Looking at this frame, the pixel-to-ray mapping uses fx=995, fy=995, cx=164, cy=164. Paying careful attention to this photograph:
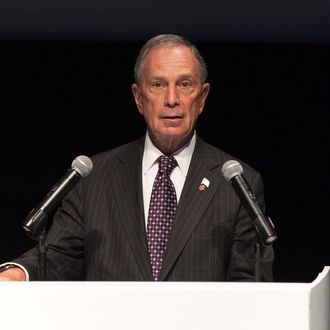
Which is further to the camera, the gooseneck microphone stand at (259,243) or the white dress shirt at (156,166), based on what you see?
the white dress shirt at (156,166)

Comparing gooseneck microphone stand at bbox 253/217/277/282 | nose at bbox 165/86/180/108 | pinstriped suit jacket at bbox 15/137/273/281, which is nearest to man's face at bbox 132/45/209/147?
nose at bbox 165/86/180/108

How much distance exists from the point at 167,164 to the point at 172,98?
0.18 meters

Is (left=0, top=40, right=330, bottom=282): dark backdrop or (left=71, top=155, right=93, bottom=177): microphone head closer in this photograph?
(left=71, top=155, right=93, bottom=177): microphone head

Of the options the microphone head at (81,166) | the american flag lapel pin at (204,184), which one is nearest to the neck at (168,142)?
the american flag lapel pin at (204,184)

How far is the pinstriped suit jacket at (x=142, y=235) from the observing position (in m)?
2.46

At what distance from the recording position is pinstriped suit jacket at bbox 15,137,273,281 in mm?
2465

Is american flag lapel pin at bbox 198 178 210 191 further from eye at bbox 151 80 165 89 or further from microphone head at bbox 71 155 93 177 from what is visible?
microphone head at bbox 71 155 93 177

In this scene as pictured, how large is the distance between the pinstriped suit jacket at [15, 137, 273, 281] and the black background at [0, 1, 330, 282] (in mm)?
778

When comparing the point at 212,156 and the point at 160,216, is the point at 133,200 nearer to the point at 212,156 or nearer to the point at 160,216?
the point at 160,216

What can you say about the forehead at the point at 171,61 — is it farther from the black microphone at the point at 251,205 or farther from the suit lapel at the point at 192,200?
the black microphone at the point at 251,205
